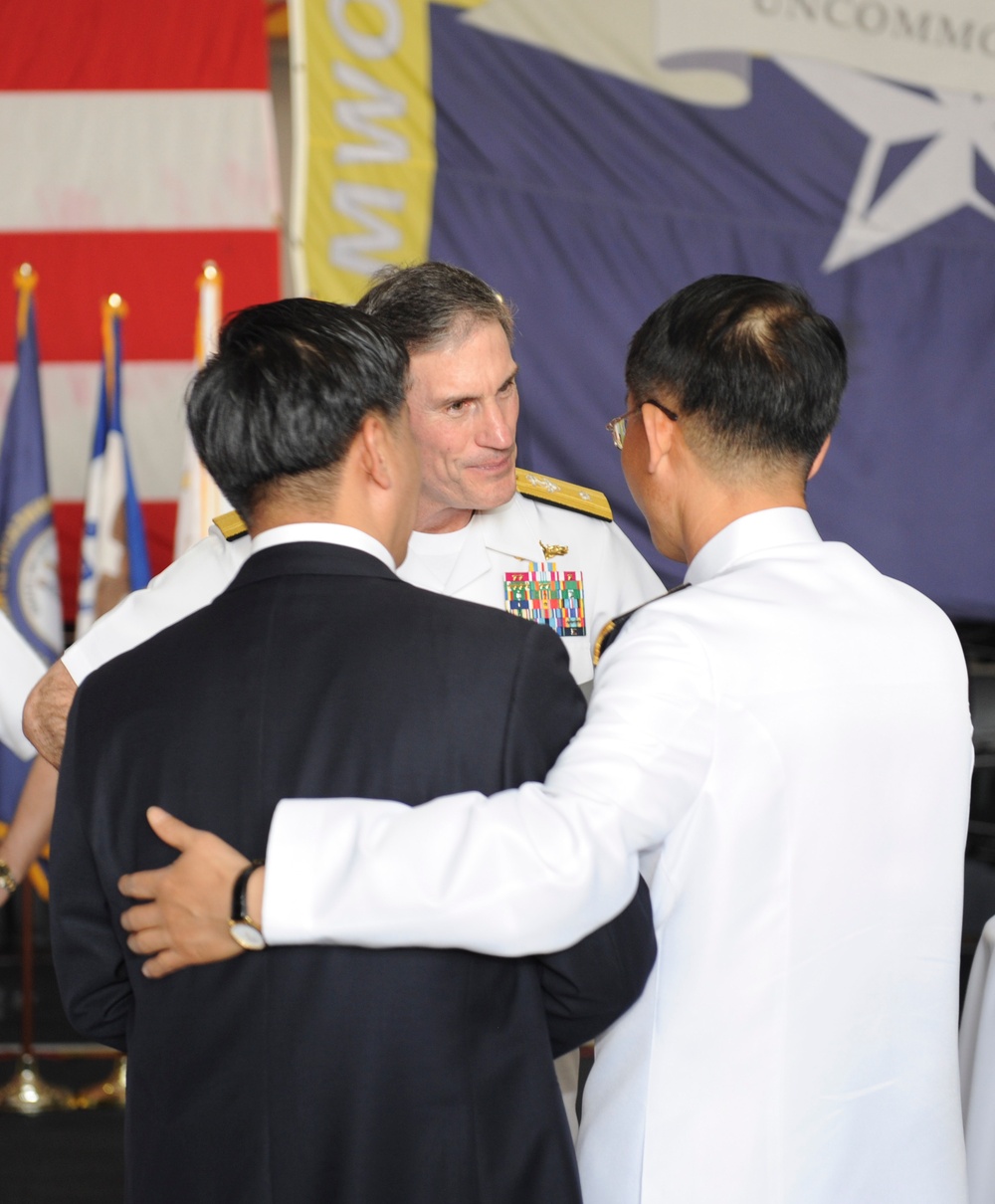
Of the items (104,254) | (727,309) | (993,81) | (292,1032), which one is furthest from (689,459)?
(993,81)

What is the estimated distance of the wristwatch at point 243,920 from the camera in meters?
1.02

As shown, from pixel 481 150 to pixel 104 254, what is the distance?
1150 millimetres

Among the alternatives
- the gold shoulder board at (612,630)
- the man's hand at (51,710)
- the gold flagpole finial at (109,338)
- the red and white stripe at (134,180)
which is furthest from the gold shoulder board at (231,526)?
the red and white stripe at (134,180)

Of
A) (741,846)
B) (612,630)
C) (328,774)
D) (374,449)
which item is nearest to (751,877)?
(741,846)

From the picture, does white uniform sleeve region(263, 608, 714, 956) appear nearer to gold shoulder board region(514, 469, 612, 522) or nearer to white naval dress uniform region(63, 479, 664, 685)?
white naval dress uniform region(63, 479, 664, 685)

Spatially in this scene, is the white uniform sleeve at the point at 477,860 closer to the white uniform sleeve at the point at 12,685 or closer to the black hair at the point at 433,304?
the black hair at the point at 433,304

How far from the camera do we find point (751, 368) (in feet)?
3.75

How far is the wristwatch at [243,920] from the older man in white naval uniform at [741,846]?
0.01 metres

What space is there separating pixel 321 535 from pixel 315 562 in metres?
0.02

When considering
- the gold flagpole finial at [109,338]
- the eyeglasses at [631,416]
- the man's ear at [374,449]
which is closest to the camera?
the man's ear at [374,449]

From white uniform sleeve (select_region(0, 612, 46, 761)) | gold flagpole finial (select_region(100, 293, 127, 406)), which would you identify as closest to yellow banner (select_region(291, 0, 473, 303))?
gold flagpole finial (select_region(100, 293, 127, 406))

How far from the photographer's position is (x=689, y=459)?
3.90 feet

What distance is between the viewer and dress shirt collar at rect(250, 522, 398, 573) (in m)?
1.08

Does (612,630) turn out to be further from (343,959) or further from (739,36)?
(739,36)
